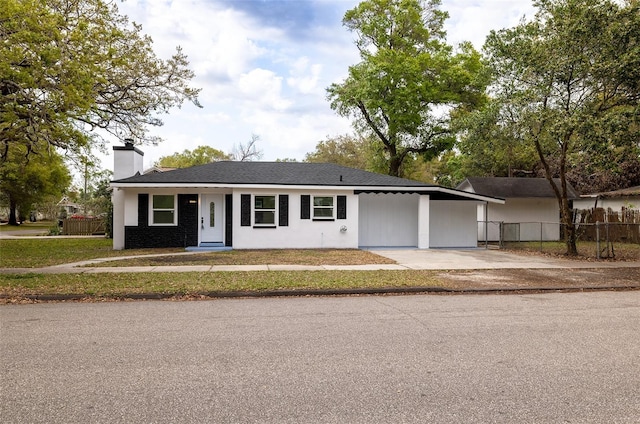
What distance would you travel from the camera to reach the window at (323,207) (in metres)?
18.5

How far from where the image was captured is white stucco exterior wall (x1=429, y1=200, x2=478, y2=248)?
64.8 feet

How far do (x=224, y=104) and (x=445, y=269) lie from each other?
1977 centimetres

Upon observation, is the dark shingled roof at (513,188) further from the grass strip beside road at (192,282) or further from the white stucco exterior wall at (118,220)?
the white stucco exterior wall at (118,220)

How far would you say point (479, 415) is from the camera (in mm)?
3375

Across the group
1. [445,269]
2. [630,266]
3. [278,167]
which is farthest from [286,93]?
[630,266]

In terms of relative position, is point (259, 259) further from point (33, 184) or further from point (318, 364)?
point (33, 184)

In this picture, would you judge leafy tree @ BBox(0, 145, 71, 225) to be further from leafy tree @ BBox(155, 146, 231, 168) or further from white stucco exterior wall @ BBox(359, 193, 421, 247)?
white stucco exterior wall @ BBox(359, 193, 421, 247)

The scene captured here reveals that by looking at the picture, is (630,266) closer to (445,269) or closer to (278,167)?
(445,269)

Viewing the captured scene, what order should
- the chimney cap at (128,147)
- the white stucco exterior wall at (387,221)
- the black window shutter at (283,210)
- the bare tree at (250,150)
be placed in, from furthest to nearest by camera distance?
the bare tree at (250,150)
the white stucco exterior wall at (387,221)
the chimney cap at (128,147)
the black window shutter at (283,210)

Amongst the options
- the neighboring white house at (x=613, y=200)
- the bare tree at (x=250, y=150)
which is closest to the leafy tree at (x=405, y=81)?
the neighboring white house at (x=613, y=200)

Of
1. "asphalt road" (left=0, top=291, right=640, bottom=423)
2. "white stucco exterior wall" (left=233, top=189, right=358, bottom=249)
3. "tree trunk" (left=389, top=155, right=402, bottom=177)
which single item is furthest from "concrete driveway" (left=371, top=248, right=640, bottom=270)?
"tree trunk" (left=389, top=155, right=402, bottom=177)

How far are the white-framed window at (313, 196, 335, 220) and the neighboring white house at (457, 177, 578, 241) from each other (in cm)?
980

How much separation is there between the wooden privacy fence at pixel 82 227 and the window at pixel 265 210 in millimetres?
15806

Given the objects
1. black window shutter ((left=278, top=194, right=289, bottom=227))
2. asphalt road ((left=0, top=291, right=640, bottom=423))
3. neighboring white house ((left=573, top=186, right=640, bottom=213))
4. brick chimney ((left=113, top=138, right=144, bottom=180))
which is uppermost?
brick chimney ((left=113, top=138, right=144, bottom=180))
